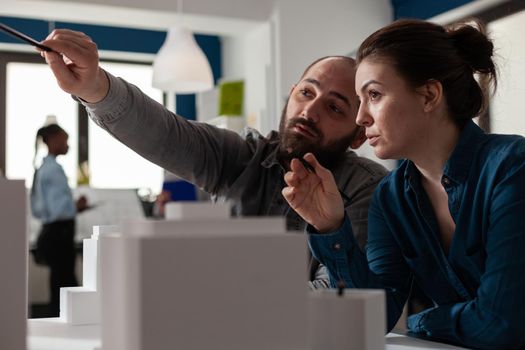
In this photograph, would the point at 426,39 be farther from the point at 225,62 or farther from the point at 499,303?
the point at 225,62

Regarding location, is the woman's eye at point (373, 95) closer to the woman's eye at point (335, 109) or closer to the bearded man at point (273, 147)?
the bearded man at point (273, 147)

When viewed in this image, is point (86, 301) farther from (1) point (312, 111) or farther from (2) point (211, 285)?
(1) point (312, 111)

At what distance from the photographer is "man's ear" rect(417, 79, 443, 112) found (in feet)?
3.97

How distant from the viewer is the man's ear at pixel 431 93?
3.97 feet

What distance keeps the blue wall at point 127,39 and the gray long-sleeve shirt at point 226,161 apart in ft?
13.0

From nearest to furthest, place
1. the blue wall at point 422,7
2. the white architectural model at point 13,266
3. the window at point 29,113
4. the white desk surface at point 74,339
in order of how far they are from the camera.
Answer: the white architectural model at point 13,266 < the white desk surface at point 74,339 < the blue wall at point 422,7 < the window at point 29,113

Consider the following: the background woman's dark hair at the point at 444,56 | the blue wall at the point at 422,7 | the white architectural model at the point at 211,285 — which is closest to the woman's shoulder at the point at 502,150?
the background woman's dark hair at the point at 444,56

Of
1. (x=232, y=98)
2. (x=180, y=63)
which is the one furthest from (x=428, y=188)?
(x=232, y=98)

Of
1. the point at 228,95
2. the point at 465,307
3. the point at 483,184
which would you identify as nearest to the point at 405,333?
the point at 465,307

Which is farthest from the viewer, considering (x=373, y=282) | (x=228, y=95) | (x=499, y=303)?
(x=228, y=95)

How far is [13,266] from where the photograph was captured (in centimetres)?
78

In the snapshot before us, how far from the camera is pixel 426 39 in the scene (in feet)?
3.99

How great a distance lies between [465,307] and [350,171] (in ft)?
2.32

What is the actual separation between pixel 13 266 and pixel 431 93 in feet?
2.54
